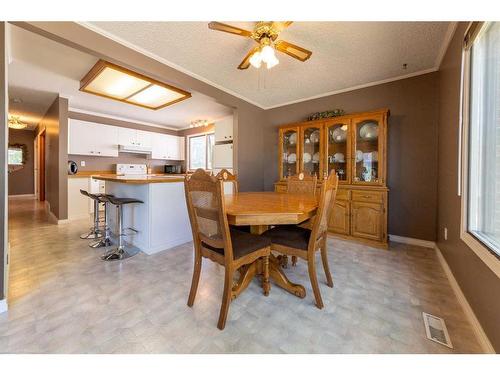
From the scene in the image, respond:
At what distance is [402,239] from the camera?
2906 millimetres

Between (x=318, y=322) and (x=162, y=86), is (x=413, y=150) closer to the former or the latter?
(x=318, y=322)

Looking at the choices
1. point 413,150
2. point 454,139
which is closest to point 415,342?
point 454,139

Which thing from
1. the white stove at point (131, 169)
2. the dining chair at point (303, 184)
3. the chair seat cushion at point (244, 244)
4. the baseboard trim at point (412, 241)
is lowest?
the baseboard trim at point (412, 241)

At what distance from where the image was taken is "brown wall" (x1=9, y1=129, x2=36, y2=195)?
7105mm

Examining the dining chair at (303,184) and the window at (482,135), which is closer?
the window at (482,135)

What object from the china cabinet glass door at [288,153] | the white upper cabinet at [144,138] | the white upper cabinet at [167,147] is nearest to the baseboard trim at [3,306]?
the china cabinet glass door at [288,153]

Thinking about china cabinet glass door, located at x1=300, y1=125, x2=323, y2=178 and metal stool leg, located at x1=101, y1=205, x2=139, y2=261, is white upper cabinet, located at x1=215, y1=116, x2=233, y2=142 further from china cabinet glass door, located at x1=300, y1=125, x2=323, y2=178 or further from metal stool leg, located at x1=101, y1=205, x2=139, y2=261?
metal stool leg, located at x1=101, y1=205, x2=139, y2=261

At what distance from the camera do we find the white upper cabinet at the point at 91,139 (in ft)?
14.6

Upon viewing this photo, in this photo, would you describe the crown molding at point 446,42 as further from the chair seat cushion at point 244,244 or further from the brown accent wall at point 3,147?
the brown accent wall at point 3,147

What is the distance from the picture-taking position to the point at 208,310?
56.9 inches

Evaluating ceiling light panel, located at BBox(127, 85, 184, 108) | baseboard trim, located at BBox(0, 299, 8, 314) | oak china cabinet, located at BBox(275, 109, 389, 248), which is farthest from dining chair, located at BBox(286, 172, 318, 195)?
baseboard trim, located at BBox(0, 299, 8, 314)

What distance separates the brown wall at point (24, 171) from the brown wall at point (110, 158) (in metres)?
4.53
